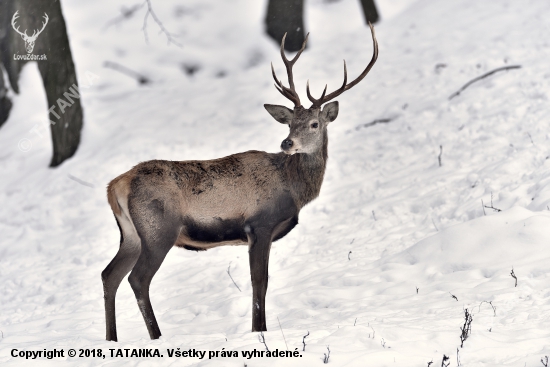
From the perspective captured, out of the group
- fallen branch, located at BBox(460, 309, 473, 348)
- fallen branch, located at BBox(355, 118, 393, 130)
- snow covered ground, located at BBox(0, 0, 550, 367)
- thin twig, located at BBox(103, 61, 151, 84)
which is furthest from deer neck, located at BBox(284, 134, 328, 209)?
thin twig, located at BBox(103, 61, 151, 84)

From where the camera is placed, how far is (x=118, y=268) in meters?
5.71

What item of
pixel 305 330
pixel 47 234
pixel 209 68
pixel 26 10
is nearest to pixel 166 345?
pixel 305 330

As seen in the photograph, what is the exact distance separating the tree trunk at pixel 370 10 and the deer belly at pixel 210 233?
33.2 feet

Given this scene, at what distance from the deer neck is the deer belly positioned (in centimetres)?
63

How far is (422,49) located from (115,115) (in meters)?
6.13

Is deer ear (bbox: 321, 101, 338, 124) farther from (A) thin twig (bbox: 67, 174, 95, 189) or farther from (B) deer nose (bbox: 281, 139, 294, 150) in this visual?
(A) thin twig (bbox: 67, 174, 95, 189)

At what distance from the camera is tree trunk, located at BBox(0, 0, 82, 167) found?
37.1 ft

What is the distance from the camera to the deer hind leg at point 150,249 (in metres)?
5.43

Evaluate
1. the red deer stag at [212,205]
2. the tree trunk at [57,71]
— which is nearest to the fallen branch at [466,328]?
the red deer stag at [212,205]

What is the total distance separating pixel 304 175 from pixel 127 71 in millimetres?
9785

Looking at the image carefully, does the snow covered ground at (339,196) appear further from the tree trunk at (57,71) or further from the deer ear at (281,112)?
the deer ear at (281,112)

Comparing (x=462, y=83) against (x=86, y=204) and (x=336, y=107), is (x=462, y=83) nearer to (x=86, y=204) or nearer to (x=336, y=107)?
(x=336, y=107)

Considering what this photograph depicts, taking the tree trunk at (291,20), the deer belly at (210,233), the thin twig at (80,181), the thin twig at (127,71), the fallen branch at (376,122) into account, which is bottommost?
the thin twig at (80,181)

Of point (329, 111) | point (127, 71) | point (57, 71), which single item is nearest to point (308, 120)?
point (329, 111)
